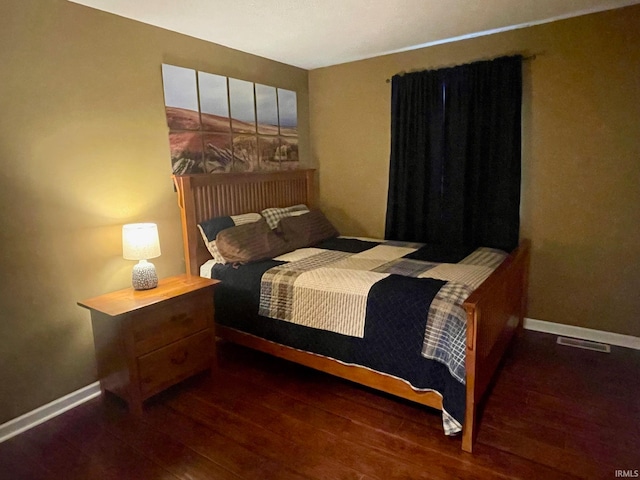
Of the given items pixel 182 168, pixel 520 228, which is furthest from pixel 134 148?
pixel 520 228

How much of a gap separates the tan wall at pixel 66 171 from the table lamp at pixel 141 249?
0.24m

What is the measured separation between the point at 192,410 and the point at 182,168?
66.3 inches

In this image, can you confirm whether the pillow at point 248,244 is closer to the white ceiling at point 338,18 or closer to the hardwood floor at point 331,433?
the hardwood floor at point 331,433

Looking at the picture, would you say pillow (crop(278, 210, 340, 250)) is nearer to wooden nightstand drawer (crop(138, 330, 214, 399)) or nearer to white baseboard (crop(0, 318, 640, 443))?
wooden nightstand drawer (crop(138, 330, 214, 399))

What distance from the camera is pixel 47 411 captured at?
2309 mm

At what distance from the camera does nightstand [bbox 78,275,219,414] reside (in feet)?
7.25

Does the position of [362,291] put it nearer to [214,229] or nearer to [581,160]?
[214,229]

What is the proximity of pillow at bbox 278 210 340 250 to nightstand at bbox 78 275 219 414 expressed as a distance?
902 millimetres

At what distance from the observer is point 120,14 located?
8.32 feet

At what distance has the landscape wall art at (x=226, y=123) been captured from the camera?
9.71ft

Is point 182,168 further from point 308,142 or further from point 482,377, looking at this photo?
point 482,377

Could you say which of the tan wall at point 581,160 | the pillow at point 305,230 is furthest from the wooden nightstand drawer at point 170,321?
the tan wall at point 581,160

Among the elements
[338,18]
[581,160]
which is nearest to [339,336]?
[338,18]

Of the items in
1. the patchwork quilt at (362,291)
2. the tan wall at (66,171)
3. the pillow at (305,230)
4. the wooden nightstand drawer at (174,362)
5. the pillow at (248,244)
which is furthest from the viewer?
the pillow at (305,230)
